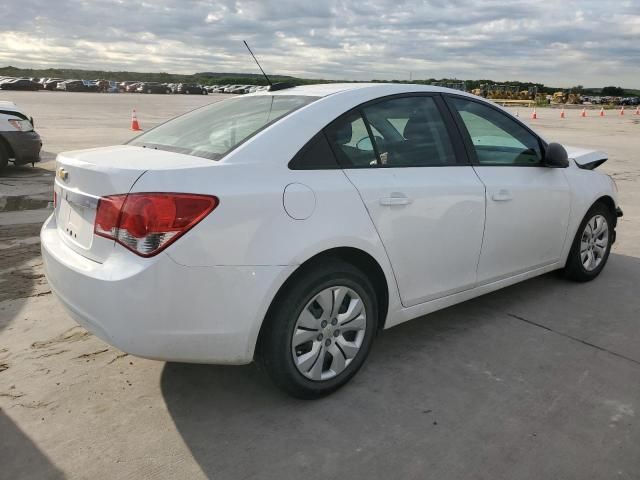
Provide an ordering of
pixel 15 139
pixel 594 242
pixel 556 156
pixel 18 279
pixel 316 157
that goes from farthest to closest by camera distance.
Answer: pixel 15 139 → pixel 594 242 → pixel 18 279 → pixel 556 156 → pixel 316 157

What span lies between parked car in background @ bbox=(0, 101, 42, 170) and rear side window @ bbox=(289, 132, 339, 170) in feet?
26.3

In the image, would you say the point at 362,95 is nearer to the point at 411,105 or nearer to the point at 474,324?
the point at 411,105

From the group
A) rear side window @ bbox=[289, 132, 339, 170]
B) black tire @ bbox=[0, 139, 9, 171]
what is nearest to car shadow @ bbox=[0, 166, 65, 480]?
black tire @ bbox=[0, 139, 9, 171]

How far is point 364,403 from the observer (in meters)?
2.94

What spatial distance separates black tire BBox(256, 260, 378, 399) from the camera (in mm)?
2684

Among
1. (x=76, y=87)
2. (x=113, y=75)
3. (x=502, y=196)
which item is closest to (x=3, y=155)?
A: (x=502, y=196)

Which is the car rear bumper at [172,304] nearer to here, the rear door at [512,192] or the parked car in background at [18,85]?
the rear door at [512,192]

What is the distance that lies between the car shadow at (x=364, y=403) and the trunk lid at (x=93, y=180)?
0.93 m

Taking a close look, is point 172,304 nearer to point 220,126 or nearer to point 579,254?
point 220,126

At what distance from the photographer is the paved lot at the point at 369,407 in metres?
2.46

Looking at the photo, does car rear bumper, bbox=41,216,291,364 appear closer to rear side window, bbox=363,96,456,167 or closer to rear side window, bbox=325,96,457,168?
rear side window, bbox=325,96,457,168

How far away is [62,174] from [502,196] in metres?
2.67

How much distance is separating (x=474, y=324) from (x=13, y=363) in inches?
116

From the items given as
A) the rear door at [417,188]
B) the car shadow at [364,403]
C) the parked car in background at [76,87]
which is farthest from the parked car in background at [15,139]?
the parked car in background at [76,87]
